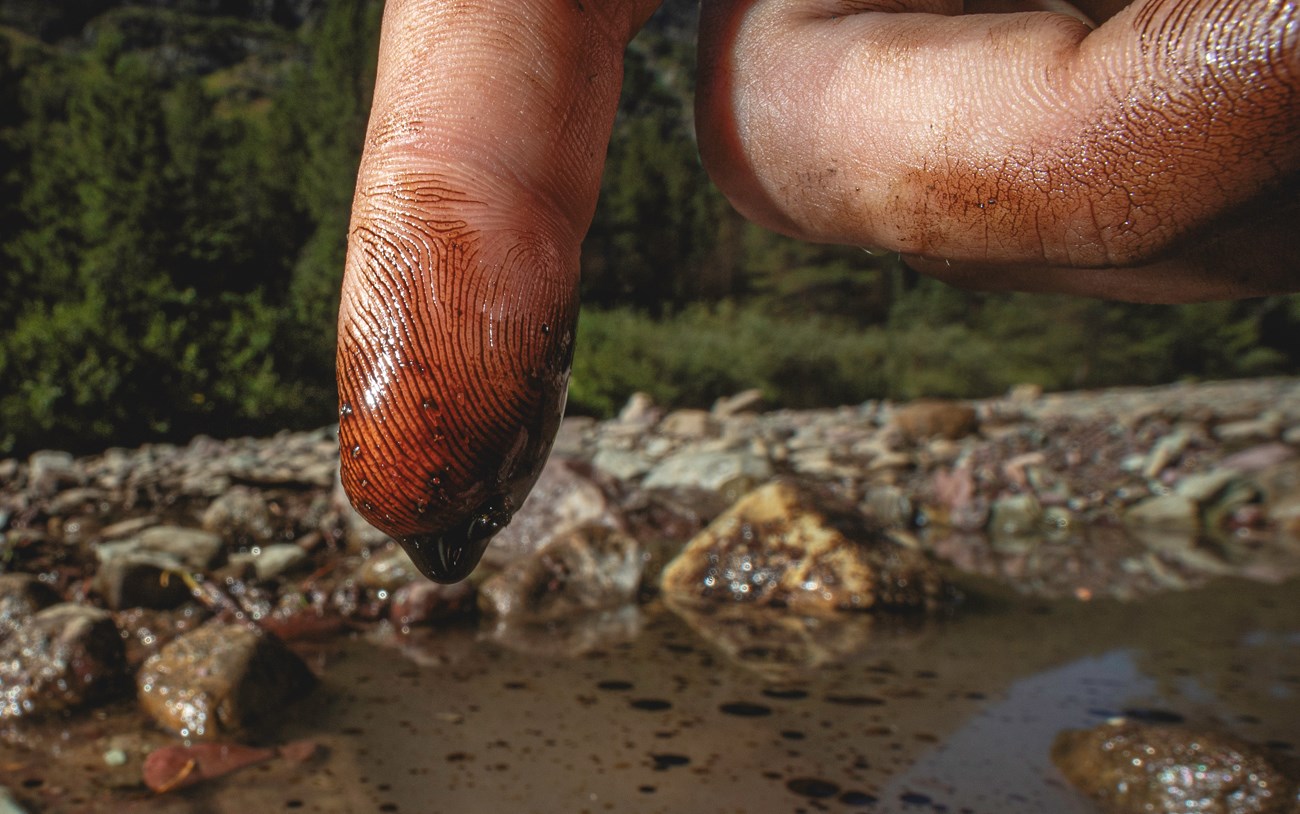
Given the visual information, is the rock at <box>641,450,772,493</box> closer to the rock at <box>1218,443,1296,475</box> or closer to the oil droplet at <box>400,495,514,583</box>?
the rock at <box>1218,443,1296,475</box>

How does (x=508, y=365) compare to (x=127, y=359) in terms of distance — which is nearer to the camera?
(x=508, y=365)

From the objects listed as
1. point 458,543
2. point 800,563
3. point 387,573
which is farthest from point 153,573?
point 458,543

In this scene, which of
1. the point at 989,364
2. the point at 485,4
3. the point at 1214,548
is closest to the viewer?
the point at 485,4

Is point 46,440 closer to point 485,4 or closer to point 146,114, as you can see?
point 146,114

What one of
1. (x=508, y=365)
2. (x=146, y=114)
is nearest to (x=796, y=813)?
(x=508, y=365)

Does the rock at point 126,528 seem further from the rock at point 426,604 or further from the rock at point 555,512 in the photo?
the rock at point 426,604
